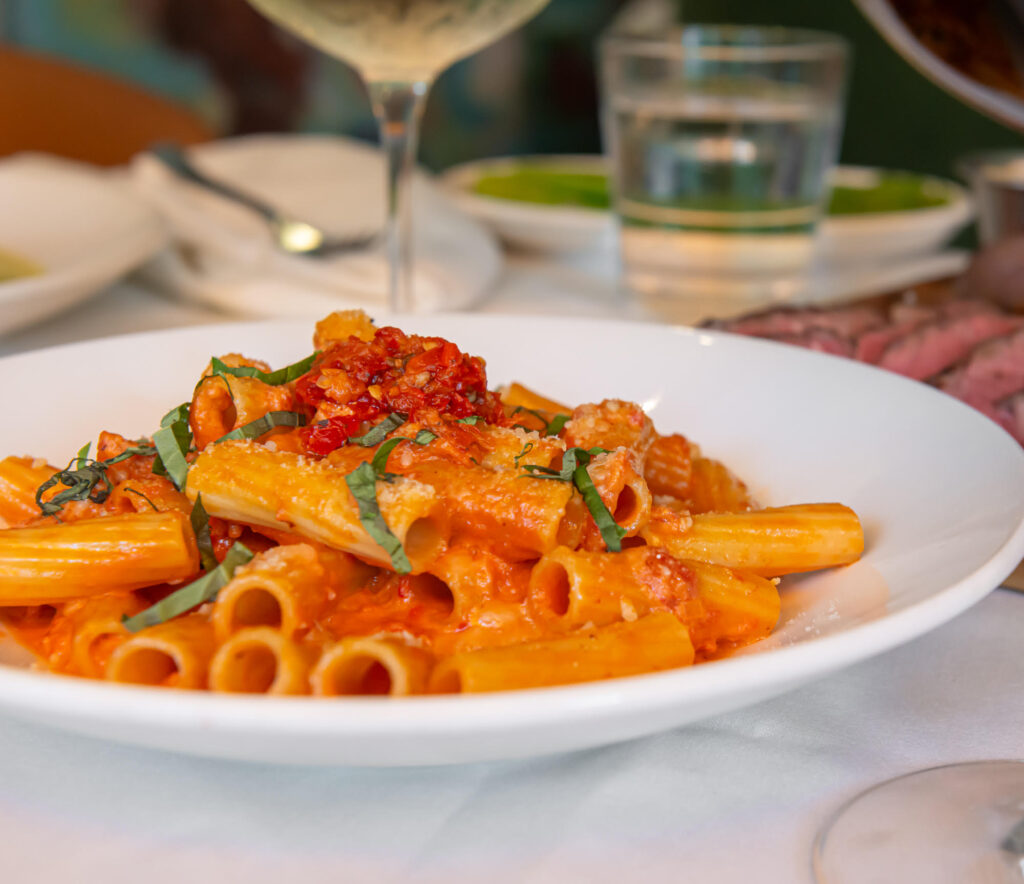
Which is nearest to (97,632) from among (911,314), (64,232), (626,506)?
(626,506)

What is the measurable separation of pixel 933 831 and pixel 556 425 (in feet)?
1.77

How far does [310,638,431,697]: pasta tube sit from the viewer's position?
0.77 meters

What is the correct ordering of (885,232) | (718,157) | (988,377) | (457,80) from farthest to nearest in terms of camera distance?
(457,80), (885,232), (718,157), (988,377)

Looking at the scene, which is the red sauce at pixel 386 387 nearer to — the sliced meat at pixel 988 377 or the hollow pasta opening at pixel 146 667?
the hollow pasta opening at pixel 146 667

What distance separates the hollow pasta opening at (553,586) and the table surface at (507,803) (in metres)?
0.12

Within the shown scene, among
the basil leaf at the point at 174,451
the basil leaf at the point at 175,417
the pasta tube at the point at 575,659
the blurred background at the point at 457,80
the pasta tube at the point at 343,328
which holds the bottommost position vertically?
the blurred background at the point at 457,80

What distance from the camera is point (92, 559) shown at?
2.97 feet

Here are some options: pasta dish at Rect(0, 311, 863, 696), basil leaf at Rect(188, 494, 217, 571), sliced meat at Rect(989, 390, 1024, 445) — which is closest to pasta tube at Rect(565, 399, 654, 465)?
pasta dish at Rect(0, 311, 863, 696)

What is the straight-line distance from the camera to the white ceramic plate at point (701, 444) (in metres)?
0.61

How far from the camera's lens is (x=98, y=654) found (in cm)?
84

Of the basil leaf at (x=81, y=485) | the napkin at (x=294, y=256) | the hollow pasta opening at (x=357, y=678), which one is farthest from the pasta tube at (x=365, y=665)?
the napkin at (x=294, y=256)

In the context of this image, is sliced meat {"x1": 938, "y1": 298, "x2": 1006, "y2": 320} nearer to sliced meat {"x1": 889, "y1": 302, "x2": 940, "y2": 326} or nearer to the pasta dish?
sliced meat {"x1": 889, "y1": 302, "x2": 940, "y2": 326}

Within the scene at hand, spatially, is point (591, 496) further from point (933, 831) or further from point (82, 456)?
point (82, 456)

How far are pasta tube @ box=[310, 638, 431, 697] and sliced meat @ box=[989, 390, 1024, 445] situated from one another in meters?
0.74
